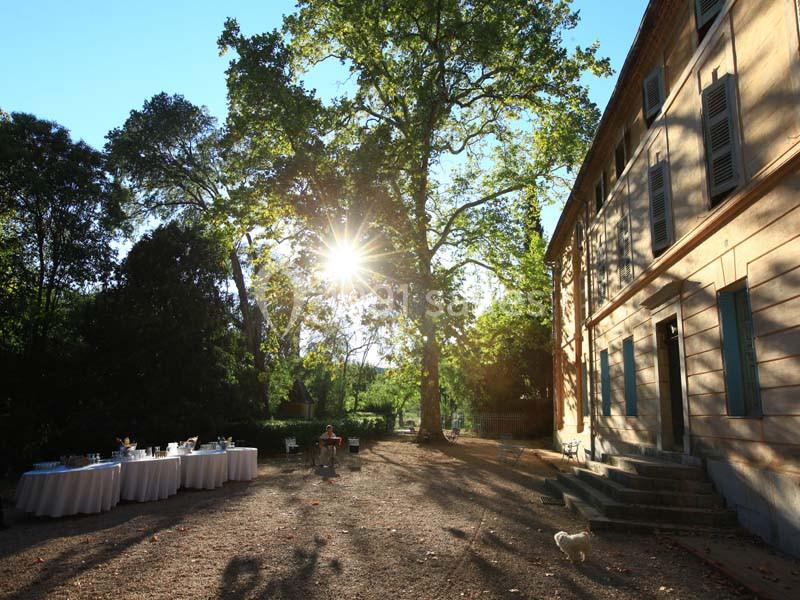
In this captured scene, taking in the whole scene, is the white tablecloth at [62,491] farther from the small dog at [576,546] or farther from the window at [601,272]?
the window at [601,272]

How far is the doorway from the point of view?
31.0 feet

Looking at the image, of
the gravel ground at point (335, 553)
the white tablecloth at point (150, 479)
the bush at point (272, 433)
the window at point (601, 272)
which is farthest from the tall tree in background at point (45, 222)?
the window at point (601, 272)

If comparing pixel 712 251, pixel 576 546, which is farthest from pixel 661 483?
pixel 712 251

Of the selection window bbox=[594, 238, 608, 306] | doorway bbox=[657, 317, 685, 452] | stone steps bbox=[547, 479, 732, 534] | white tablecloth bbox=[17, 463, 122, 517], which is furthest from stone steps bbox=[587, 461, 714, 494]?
white tablecloth bbox=[17, 463, 122, 517]

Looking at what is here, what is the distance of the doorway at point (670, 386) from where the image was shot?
946 cm

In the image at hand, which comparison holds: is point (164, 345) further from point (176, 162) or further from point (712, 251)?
point (712, 251)

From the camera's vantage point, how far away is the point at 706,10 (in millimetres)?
8031

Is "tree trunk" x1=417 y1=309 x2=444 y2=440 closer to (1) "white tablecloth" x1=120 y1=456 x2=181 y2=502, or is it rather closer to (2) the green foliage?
(2) the green foliage

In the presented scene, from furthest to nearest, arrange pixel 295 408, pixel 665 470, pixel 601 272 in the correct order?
pixel 295 408, pixel 601 272, pixel 665 470

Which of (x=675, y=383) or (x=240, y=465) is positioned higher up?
(x=675, y=383)

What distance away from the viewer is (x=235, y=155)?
1870 centimetres

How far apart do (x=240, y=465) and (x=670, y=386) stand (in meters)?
9.17

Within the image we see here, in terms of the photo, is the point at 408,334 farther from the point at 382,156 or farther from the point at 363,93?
the point at 363,93

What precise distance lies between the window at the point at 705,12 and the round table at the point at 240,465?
11.9 metres
